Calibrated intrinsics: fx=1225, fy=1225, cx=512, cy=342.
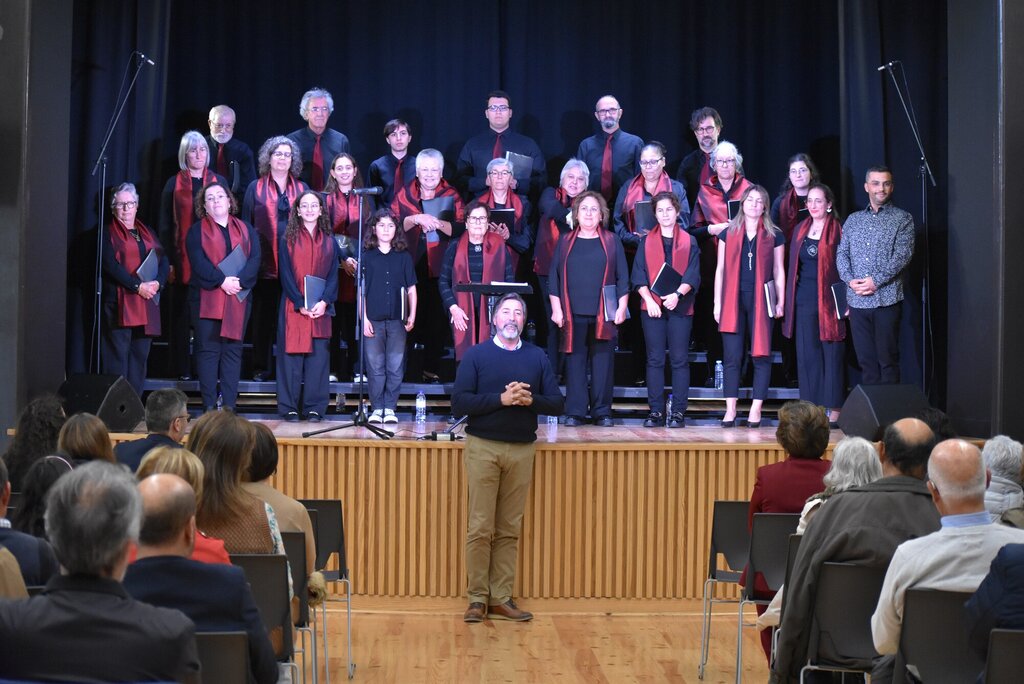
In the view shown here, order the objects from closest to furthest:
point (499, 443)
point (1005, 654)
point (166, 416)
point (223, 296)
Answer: point (1005, 654)
point (166, 416)
point (499, 443)
point (223, 296)

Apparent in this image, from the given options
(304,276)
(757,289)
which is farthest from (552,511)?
(304,276)

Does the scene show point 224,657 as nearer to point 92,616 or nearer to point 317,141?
point 92,616

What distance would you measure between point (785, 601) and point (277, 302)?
5.80 metres

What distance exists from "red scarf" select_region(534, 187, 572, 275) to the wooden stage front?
8.00 feet

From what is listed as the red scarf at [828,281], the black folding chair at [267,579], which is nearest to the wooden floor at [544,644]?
the black folding chair at [267,579]

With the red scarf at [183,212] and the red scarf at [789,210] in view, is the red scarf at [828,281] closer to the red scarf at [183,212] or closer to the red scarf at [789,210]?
the red scarf at [789,210]

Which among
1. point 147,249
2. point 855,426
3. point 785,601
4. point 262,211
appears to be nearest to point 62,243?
point 147,249

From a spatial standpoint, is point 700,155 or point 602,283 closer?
point 602,283

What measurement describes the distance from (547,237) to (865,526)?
5.15 m

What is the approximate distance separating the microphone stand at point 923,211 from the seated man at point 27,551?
258 inches

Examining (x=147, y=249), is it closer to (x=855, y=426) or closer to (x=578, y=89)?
(x=578, y=89)

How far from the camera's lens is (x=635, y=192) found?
830 centimetres

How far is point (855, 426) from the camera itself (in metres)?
6.67

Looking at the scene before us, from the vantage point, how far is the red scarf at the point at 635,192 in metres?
8.22
